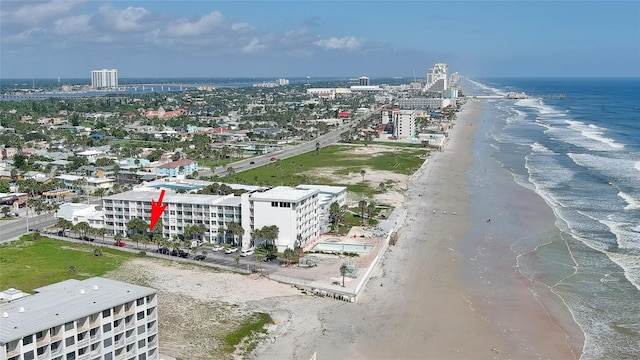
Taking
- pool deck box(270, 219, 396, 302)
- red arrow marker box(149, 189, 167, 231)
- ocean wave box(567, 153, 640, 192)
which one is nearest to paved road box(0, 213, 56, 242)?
red arrow marker box(149, 189, 167, 231)

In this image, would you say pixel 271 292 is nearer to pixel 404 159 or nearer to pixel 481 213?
pixel 481 213

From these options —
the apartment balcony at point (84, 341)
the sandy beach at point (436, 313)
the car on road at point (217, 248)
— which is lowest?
the sandy beach at point (436, 313)

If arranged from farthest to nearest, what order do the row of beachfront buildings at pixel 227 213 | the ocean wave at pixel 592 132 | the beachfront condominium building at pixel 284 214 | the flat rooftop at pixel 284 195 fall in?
the ocean wave at pixel 592 132, the row of beachfront buildings at pixel 227 213, the flat rooftop at pixel 284 195, the beachfront condominium building at pixel 284 214

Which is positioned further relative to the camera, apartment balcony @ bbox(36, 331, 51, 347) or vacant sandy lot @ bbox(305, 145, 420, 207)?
vacant sandy lot @ bbox(305, 145, 420, 207)

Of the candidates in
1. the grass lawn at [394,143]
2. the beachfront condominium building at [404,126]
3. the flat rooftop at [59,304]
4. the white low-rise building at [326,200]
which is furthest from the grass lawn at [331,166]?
the flat rooftop at [59,304]

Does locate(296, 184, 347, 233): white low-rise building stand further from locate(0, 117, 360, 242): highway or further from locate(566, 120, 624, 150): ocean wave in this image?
locate(566, 120, 624, 150): ocean wave

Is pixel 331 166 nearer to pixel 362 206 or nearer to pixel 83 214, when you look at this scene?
pixel 362 206

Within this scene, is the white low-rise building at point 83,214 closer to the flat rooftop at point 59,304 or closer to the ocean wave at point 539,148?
the flat rooftop at point 59,304
